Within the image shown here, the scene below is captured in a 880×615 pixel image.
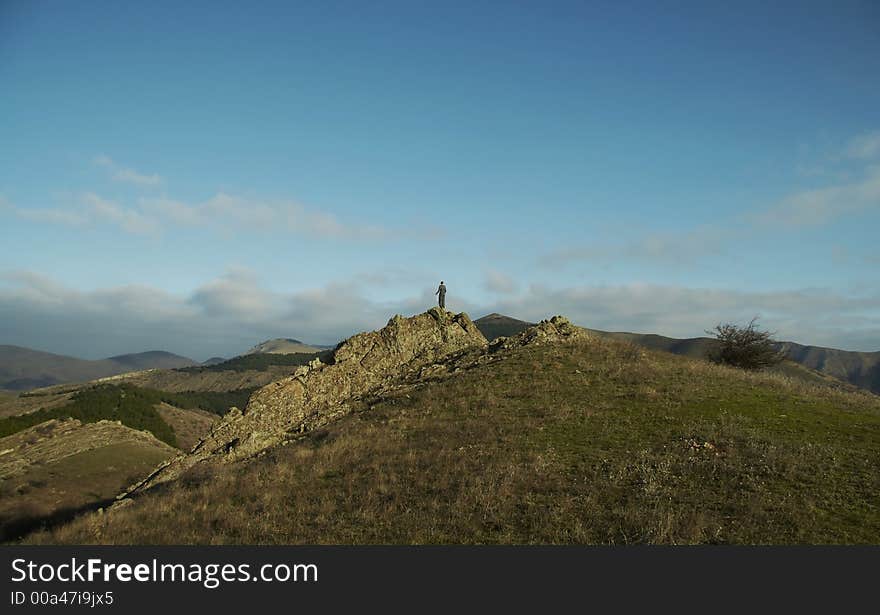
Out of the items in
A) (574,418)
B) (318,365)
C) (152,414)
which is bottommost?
(152,414)

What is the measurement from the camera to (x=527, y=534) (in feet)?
36.3

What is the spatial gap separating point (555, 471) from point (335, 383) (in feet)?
66.2

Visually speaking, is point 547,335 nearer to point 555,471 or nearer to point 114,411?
point 555,471

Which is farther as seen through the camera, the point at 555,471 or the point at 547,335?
the point at 547,335

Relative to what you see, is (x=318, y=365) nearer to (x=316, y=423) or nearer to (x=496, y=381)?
(x=316, y=423)

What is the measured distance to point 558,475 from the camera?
47.5 feet

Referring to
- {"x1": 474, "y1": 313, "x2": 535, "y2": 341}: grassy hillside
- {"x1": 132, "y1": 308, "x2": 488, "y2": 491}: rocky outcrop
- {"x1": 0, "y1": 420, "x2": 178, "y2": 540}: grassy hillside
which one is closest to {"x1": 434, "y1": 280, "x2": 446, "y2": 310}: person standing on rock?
{"x1": 132, "y1": 308, "x2": 488, "y2": 491}: rocky outcrop

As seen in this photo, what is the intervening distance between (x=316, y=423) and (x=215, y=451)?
18.7ft

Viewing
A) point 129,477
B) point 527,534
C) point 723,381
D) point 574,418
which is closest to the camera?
point 527,534

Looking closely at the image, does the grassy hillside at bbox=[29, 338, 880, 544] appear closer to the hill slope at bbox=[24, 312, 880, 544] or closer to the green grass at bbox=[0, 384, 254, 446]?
the hill slope at bbox=[24, 312, 880, 544]

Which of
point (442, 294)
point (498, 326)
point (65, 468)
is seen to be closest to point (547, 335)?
point (442, 294)

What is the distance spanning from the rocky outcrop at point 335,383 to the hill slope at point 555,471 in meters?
1.68

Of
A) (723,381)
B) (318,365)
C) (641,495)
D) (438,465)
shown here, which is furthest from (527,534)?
(318,365)

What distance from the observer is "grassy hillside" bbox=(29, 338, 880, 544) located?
1135cm
